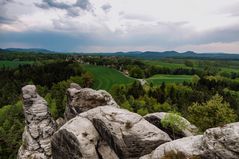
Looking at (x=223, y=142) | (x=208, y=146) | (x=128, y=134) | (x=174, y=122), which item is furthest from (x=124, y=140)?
(x=223, y=142)

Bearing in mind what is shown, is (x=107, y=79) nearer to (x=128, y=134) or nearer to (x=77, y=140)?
(x=77, y=140)

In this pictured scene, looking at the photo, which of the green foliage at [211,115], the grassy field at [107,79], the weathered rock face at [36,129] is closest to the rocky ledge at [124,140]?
the weathered rock face at [36,129]

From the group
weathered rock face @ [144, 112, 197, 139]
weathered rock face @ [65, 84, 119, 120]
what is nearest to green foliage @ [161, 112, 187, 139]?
weathered rock face @ [144, 112, 197, 139]

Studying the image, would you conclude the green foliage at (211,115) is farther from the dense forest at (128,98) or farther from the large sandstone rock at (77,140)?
the large sandstone rock at (77,140)

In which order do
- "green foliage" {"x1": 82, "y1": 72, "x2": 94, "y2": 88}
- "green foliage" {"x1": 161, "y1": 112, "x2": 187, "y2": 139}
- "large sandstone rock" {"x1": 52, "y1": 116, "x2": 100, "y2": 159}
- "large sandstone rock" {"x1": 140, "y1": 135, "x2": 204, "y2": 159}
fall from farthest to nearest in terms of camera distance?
1. "green foliage" {"x1": 82, "y1": 72, "x2": 94, "y2": 88}
2. "green foliage" {"x1": 161, "y1": 112, "x2": 187, "y2": 139}
3. "large sandstone rock" {"x1": 52, "y1": 116, "x2": 100, "y2": 159}
4. "large sandstone rock" {"x1": 140, "y1": 135, "x2": 204, "y2": 159}

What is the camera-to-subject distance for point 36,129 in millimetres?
39344

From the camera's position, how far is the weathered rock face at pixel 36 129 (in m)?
38.0

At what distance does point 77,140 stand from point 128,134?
5006 mm

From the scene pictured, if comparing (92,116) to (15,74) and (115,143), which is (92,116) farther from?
(15,74)

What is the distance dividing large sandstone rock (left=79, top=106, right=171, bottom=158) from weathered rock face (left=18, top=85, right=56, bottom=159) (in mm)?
11488

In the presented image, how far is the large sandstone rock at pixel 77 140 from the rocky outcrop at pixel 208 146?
5.92 m

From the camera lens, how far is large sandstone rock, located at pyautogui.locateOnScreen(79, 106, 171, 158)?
93.1 feet

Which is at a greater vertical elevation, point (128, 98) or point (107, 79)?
point (128, 98)

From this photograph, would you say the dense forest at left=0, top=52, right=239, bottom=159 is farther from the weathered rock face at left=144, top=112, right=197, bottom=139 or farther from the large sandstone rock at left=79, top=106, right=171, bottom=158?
the large sandstone rock at left=79, top=106, right=171, bottom=158
